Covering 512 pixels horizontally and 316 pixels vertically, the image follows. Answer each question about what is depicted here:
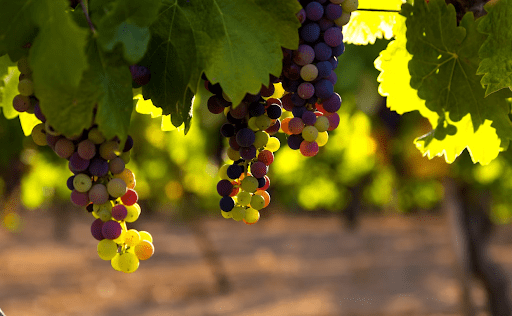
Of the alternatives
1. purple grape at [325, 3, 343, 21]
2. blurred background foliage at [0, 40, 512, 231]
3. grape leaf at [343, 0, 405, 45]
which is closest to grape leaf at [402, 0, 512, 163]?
grape leaf at [343, 0, 405, 45]

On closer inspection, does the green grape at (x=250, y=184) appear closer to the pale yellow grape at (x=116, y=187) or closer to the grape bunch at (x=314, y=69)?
the grape bunch at (x=314, y=69)

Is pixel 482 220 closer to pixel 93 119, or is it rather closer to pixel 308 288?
pixel 308 288

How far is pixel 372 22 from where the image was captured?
1.57m

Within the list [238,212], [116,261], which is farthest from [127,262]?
[238,212]

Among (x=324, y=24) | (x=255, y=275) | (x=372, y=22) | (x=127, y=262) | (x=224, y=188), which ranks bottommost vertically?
(x=255, y=275)

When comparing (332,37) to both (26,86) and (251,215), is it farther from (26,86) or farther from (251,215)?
(26,86)

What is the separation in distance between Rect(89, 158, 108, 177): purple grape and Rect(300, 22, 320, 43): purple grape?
1.60 feet

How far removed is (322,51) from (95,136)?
49 cm

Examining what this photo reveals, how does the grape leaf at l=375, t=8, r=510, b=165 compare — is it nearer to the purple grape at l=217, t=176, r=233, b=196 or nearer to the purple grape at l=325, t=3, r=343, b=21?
the purple grape at l=325, t=3, r=343, b=21

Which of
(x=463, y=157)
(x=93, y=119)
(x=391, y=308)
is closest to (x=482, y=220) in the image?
(x=391, y=308)

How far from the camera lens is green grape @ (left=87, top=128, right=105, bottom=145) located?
0.91m

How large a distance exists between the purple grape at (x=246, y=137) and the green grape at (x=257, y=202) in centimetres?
13

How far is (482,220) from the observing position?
1335cm

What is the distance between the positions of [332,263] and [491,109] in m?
15.4
